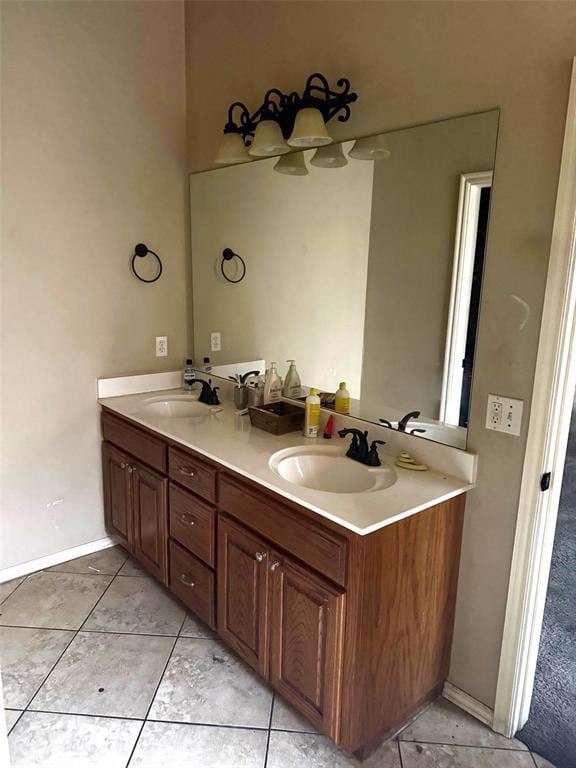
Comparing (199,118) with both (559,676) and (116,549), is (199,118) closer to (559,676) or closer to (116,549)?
(116,549)

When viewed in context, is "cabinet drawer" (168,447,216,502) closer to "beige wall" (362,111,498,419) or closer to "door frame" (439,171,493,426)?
"beige wall" (362,111,498,419)

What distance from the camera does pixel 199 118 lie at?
276 cm

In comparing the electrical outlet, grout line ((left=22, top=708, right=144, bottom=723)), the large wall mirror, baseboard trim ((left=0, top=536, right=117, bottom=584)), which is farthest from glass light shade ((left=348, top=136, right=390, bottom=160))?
baseboard trim ((left=0, top=536, right=117, bottom=584))

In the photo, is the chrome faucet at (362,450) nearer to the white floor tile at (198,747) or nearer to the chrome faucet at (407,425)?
the chrome faucet at (407,425)

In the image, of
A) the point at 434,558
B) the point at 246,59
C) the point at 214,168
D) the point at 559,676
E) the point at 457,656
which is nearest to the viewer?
the point at 434,558

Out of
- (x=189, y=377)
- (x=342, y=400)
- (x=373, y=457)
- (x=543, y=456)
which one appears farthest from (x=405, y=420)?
(x=189, y=377)

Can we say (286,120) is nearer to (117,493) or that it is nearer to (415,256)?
(415,256)

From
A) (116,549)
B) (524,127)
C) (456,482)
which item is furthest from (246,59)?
(116,549)

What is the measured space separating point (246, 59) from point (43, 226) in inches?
47.1

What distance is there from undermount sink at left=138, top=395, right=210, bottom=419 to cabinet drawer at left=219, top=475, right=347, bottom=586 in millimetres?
851

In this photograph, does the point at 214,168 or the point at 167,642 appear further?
the point at 214,168

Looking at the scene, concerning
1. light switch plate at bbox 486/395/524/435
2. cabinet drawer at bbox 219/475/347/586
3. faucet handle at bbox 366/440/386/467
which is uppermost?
light switch plate at bbox 486/395/524/435

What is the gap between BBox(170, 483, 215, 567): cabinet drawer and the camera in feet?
6.71

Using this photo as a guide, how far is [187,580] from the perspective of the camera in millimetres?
2230
